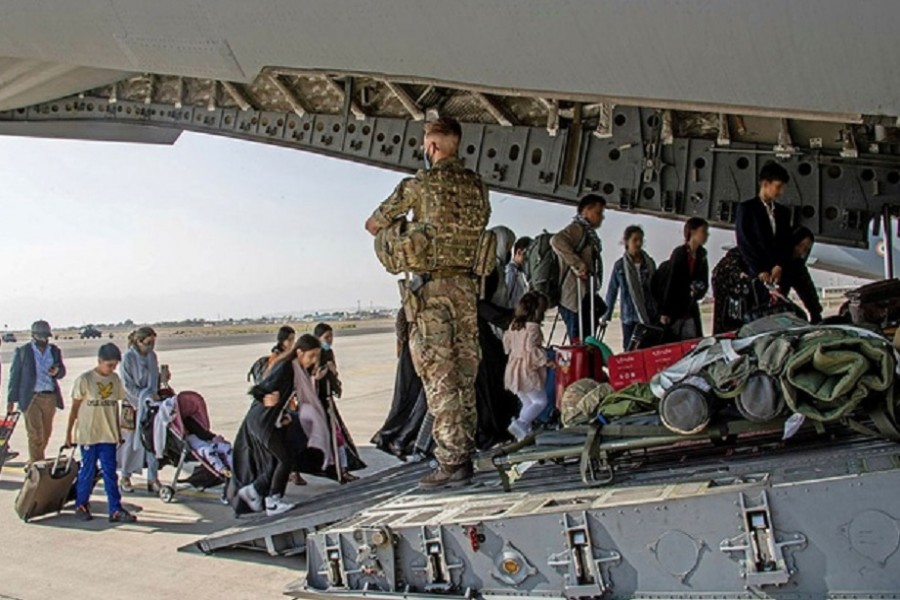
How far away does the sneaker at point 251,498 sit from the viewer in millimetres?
4754

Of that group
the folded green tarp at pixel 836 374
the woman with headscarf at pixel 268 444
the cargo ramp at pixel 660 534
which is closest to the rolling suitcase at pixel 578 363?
the cargo ramp at pixel 660 534

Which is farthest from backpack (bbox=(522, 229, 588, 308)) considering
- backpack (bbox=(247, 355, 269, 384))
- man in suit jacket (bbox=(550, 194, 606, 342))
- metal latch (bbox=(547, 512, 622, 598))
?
metal latch (bbox=(547, 512, 622, 598))

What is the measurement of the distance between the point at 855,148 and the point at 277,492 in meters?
4.29

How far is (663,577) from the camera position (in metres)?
2.49

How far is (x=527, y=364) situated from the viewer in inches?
192

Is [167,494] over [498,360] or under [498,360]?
under

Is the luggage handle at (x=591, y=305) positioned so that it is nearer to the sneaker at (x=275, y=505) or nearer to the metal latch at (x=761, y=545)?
the sneaker at (x=275, y=505)

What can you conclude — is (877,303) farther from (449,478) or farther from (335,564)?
(335,564)

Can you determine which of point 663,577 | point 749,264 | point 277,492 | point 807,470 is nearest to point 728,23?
point 807,470

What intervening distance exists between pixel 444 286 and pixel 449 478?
2.93ft

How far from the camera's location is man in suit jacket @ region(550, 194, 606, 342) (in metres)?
5.11

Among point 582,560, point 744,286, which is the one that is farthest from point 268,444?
point 744,286

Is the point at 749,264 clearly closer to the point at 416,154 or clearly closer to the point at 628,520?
the point at 628,520

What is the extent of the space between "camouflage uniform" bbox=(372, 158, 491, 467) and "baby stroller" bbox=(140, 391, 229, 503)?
263 centimetres
